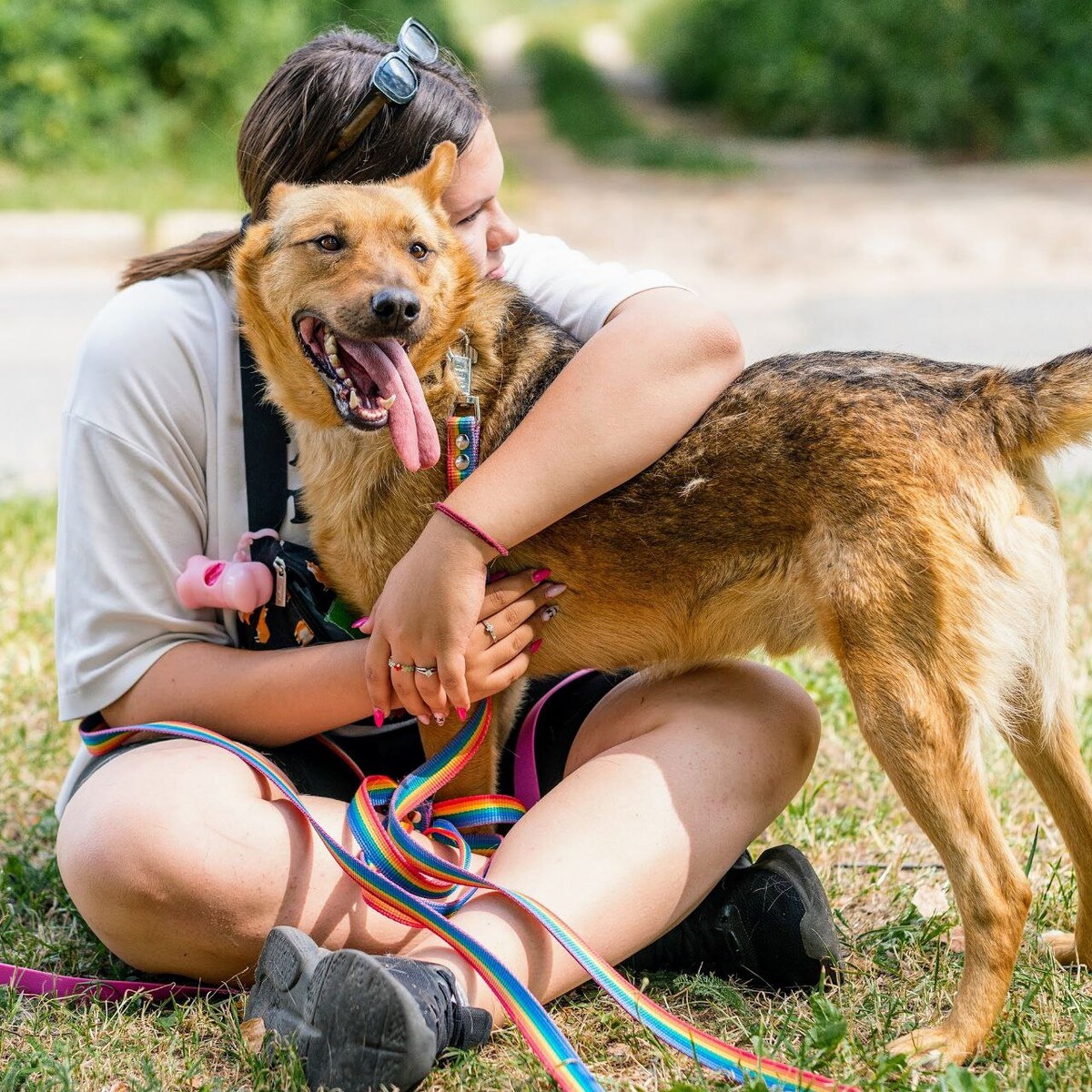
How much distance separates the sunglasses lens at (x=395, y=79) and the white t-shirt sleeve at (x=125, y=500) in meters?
0.60

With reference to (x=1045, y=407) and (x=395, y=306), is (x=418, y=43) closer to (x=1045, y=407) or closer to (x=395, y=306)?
(x=395, y=306)

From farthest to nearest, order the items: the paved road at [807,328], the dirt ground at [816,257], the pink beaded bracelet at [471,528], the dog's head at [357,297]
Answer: the dirt ground at [816,257]
the paved road at [807,328]
the dog's head at [357,297]
the pink beaded bracelet at [471,528]

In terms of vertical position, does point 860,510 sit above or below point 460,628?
above

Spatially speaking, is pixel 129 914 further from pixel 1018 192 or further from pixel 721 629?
pixel 1018 192

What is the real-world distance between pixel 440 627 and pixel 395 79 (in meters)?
1.04

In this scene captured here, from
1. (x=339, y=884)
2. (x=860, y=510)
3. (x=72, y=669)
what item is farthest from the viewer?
(x=72, y=669)

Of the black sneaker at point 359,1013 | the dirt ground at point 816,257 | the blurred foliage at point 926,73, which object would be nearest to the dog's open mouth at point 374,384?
the black sneaker at point 359,1013

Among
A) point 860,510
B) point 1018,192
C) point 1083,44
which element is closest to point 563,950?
point 860,510

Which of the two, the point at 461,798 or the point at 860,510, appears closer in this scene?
the point at 860,510

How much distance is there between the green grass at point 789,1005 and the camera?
2.10 metres

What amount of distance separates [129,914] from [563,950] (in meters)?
0.74

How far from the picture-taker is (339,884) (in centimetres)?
239

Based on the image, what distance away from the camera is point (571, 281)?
293 cm

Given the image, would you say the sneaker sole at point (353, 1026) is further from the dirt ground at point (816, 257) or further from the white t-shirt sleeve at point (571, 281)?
the dirt ground at point (816, 257)
